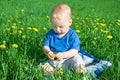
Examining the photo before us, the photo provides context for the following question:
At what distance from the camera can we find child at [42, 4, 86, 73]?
14.1 ft

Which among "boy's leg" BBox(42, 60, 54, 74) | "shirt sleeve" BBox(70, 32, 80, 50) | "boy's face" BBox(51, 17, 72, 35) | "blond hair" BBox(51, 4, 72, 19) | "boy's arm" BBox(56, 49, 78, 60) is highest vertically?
"blond hair" BBox(51, 4, 72, 19)

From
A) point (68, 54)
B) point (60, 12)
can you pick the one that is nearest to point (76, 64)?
point (68, 54)

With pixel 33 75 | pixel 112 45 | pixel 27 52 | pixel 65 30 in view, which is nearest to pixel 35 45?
pixel 27 52

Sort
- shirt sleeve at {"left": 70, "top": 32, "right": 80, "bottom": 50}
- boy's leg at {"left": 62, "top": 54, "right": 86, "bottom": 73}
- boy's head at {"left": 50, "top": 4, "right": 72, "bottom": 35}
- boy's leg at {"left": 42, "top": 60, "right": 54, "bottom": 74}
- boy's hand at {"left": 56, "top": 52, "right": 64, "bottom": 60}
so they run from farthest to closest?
shirt sleeve at {"left": 70, "top": 32, "right": 80, "bottom": 50} < boy's head at {"left": 50, "top": 4, "right": 72, "bottom": 35} < boy's hand at {"left": 56, "top": 52, "right": 64, "bottom": 60} < boy's leg at {"left": 62, "top": 54, "right": 86, "bottom": 73} < boy's leg at {"left": 42, "top": 60, "right": 54, "bottom": 74}

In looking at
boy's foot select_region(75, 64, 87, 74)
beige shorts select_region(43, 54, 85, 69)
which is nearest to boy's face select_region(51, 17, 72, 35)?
beige shorts select_region(43, 54, 85, 69)

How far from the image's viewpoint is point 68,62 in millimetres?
4414

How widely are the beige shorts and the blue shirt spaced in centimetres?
15

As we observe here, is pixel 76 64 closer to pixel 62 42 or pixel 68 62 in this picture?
pixel 68 62

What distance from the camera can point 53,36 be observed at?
15.1 ft

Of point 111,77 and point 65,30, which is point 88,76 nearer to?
point 111,77

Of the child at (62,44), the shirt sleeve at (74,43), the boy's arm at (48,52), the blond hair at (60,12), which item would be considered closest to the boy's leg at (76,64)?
the child at (62,44)

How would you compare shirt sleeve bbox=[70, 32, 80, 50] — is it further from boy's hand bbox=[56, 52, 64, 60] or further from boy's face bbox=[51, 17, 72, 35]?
boy's hand bbox=[56, 52, 64, 60]

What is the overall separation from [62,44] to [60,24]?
304 mm

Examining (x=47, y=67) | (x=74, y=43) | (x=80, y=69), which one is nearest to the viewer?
(x=80, y=69)
